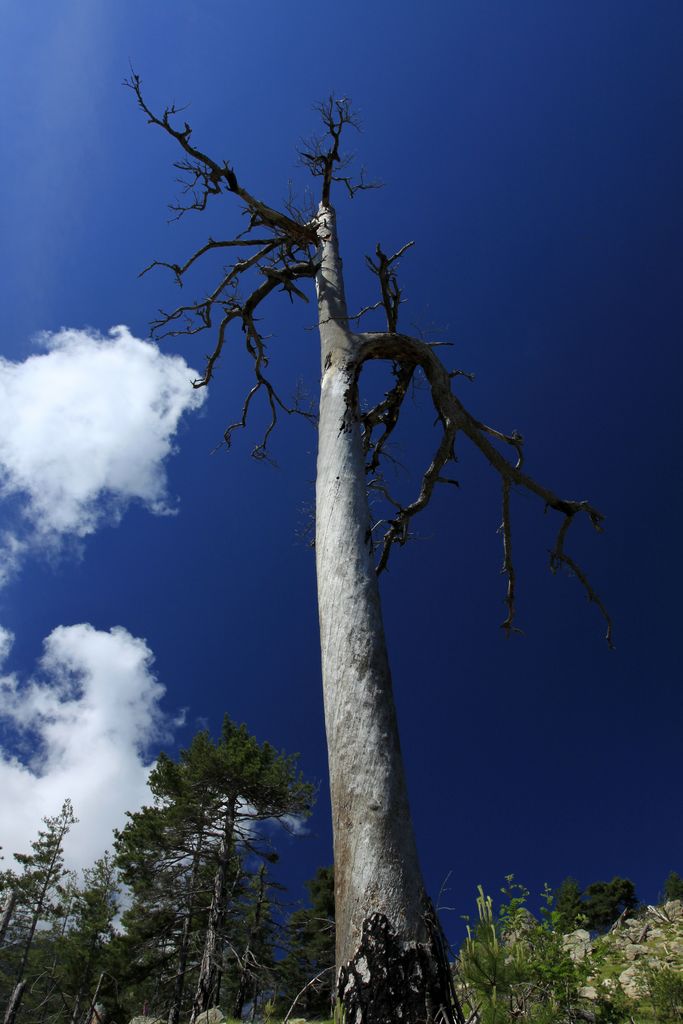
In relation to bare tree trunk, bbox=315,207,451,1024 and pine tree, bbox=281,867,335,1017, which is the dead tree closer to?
bare tree trunk, bbox=315,207,451,1024

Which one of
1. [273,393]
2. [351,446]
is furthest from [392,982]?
[273,393]

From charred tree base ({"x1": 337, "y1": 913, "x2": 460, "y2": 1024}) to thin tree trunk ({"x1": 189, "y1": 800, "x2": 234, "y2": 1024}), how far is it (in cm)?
1053

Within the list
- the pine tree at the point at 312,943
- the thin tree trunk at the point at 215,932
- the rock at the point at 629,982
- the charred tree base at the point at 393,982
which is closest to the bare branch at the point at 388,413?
the charred tree base at the point at 393,982

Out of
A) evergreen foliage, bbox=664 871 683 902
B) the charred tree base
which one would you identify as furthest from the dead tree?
evergreen foliage, bbox=664 871 683 902

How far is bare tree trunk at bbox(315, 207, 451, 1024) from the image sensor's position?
208 centimetres

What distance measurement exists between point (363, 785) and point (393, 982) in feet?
2.21

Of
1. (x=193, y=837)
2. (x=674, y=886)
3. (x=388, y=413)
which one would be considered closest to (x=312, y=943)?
(x=193, y=837)

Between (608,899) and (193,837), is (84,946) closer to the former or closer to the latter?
(193,837)

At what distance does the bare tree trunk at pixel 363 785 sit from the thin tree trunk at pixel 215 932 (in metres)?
10.5

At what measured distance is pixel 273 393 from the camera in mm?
6996

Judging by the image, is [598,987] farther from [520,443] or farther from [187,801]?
[187,801]

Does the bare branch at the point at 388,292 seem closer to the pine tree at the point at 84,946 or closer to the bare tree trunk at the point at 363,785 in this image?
the bare tree trunk at the point at 363,785

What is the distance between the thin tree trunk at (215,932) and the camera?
11857 millimetres

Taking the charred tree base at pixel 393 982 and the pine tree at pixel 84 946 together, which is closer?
the charred tree base at pixel 393 982
